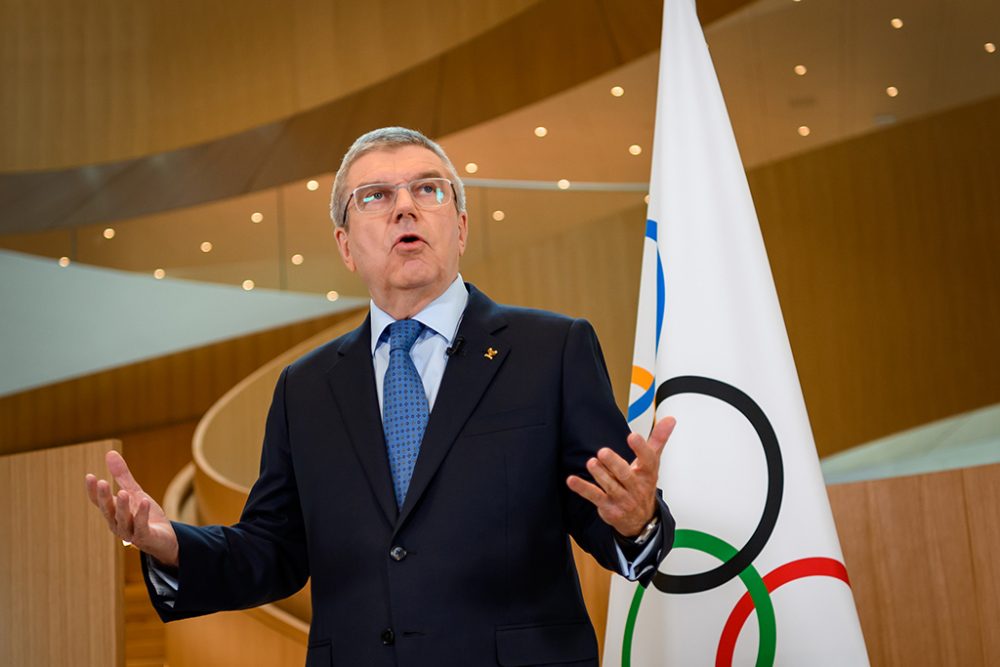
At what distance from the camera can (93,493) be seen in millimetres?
1391

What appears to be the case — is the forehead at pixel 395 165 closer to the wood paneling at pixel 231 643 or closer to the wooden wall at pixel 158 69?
the wood paneling at pixel 231 643

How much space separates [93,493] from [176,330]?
6206 millimetres

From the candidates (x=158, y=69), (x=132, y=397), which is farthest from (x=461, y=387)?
(x=158, y=69)

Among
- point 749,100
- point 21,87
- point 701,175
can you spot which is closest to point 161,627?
point 749,100

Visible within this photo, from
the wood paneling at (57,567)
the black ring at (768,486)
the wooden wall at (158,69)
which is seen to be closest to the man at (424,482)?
the black ring at (768,486)

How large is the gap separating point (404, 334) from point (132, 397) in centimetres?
652

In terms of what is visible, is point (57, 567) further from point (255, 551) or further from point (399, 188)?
point (399, 188)

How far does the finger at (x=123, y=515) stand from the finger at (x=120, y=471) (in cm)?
2

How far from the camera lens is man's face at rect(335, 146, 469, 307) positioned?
5.31 ft

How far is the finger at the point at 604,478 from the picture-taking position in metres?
1.26

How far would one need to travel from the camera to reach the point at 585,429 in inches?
58.5

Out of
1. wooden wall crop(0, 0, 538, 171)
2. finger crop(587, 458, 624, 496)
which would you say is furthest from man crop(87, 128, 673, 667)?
wooden wall crop(0, 0, 538, 171)

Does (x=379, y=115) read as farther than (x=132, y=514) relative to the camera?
Yes

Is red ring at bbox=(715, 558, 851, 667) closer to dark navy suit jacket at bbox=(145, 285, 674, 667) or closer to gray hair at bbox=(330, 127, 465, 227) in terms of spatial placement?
dark navy suit jacket at bbox=(145, 285, 674, 667)
